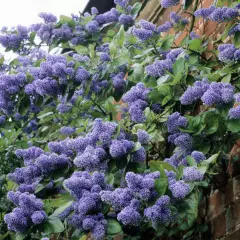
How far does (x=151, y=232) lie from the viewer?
2.67 m

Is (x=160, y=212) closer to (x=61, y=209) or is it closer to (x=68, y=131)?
(x=61, y=209)

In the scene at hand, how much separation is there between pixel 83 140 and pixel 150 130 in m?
0.29

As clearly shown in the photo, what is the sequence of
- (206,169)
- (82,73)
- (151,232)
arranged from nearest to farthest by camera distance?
(206,169) → (151,232) → (82,73)

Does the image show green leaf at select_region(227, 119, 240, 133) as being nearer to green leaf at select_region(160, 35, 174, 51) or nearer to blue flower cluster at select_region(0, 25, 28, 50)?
green leaf at select_region(160, 35, 174, 51)

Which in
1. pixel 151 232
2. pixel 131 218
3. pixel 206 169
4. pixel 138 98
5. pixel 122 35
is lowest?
pixel 151 232

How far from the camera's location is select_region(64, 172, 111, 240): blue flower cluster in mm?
2092

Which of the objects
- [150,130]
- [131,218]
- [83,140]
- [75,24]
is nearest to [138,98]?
[150,130]

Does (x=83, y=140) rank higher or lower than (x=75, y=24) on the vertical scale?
lower

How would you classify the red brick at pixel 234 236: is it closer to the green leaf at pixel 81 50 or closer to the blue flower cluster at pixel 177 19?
the blue flower cluster at pixel 177 19

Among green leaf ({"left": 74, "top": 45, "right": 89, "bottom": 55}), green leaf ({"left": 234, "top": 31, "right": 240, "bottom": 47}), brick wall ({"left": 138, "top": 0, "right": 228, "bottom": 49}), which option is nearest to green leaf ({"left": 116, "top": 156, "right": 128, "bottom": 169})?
green leaf ({"left": 234, "top": 31, "right": 240, "bottom": 47})

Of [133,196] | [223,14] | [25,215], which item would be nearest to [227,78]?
[223,14]

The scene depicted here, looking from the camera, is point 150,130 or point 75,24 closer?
point 150,130

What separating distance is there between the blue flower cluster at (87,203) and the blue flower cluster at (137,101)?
345mm

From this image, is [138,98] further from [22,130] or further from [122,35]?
[22,130]
